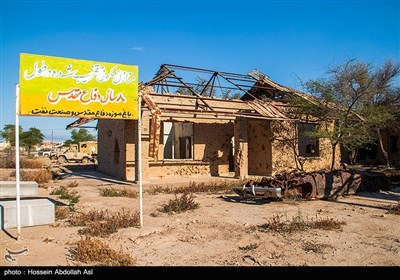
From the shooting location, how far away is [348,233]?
634 centimetres

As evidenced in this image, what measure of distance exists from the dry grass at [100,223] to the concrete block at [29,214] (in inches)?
19.2

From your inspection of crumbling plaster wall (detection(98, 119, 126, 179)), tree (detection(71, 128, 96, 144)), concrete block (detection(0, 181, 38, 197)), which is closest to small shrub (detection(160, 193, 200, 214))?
concrete block (detection(0, 181, 38, 197))

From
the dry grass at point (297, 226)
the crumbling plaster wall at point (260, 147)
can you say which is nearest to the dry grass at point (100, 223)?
the dry grass at point (297, 226)

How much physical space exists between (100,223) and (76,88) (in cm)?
269

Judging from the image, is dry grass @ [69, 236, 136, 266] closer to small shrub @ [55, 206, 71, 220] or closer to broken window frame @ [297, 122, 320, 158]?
small shrub @ [55, 206, 71, 220]

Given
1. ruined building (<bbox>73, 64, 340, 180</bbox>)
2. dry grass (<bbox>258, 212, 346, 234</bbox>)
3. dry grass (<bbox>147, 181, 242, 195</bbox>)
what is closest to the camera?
dry grass (<bbox>258, 212, 346, 234</bbox>)

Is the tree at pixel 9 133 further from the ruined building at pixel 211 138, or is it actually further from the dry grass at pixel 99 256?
the dry grass at pixel 99 256

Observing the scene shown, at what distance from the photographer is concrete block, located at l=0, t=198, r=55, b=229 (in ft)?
21.9

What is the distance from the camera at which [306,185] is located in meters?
10.3

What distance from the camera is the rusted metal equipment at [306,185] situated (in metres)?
9.84

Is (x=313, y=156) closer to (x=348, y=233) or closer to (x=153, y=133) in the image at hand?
(x=153, y=133)

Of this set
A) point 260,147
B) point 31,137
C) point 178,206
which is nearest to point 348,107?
point 260,147

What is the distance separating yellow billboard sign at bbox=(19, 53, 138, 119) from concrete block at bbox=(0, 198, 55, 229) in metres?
2.05

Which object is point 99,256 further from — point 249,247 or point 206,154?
point 206,154
